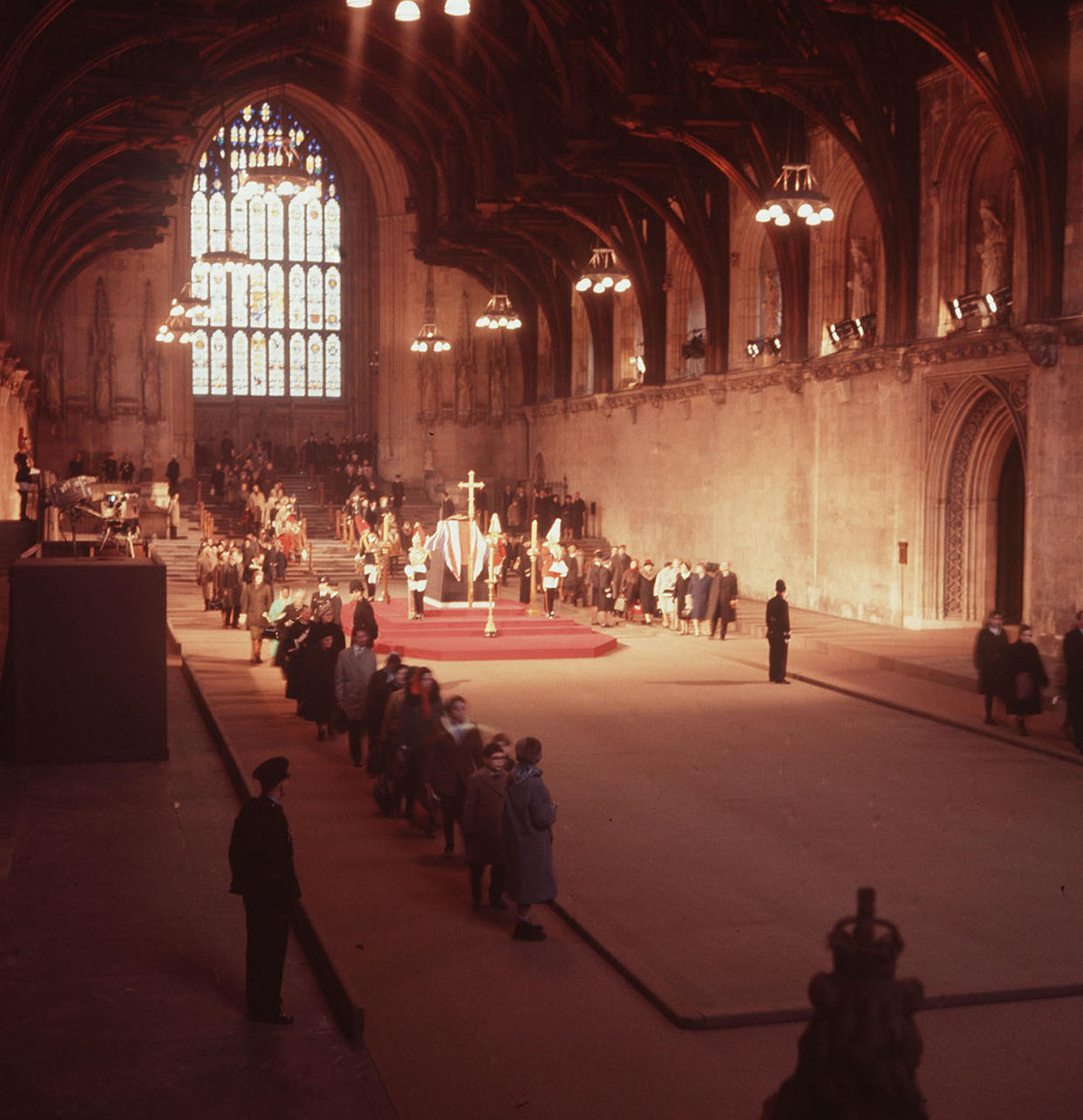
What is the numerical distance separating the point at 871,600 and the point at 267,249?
27.8 metres

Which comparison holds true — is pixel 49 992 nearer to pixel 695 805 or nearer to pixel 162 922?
pixel 162 922

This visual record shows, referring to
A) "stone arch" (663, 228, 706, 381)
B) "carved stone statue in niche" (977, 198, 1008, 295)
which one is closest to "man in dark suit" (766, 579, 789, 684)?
"carved stone statue in niche" (977, 198, 1008, 295)

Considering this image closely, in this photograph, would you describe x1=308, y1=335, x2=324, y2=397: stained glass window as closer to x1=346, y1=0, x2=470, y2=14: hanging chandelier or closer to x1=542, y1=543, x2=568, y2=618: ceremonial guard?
x1=542, y1=543, x2=568, y2=618: ceremonial guard

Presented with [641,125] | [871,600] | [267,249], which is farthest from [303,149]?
[871,600]

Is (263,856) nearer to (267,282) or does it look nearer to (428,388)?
(428,388)

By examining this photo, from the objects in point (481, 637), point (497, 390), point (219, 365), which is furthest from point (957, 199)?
point (219, 365)

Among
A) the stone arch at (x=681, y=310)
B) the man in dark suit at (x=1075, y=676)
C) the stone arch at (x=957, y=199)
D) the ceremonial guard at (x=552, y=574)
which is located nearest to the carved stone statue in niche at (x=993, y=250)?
the stone arch at (x=957, y=199)

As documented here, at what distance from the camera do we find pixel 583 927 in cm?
856

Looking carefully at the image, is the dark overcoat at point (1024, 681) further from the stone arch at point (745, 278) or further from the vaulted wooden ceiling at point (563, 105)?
the stone arch at point (745, 278)

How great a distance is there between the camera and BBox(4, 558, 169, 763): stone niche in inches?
523

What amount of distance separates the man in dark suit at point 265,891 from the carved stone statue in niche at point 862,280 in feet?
62.5

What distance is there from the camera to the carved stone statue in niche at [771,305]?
92.6 feet

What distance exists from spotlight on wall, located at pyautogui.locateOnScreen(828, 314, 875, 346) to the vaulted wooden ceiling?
3.50 ft

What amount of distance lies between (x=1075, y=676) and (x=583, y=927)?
7.12 meters
